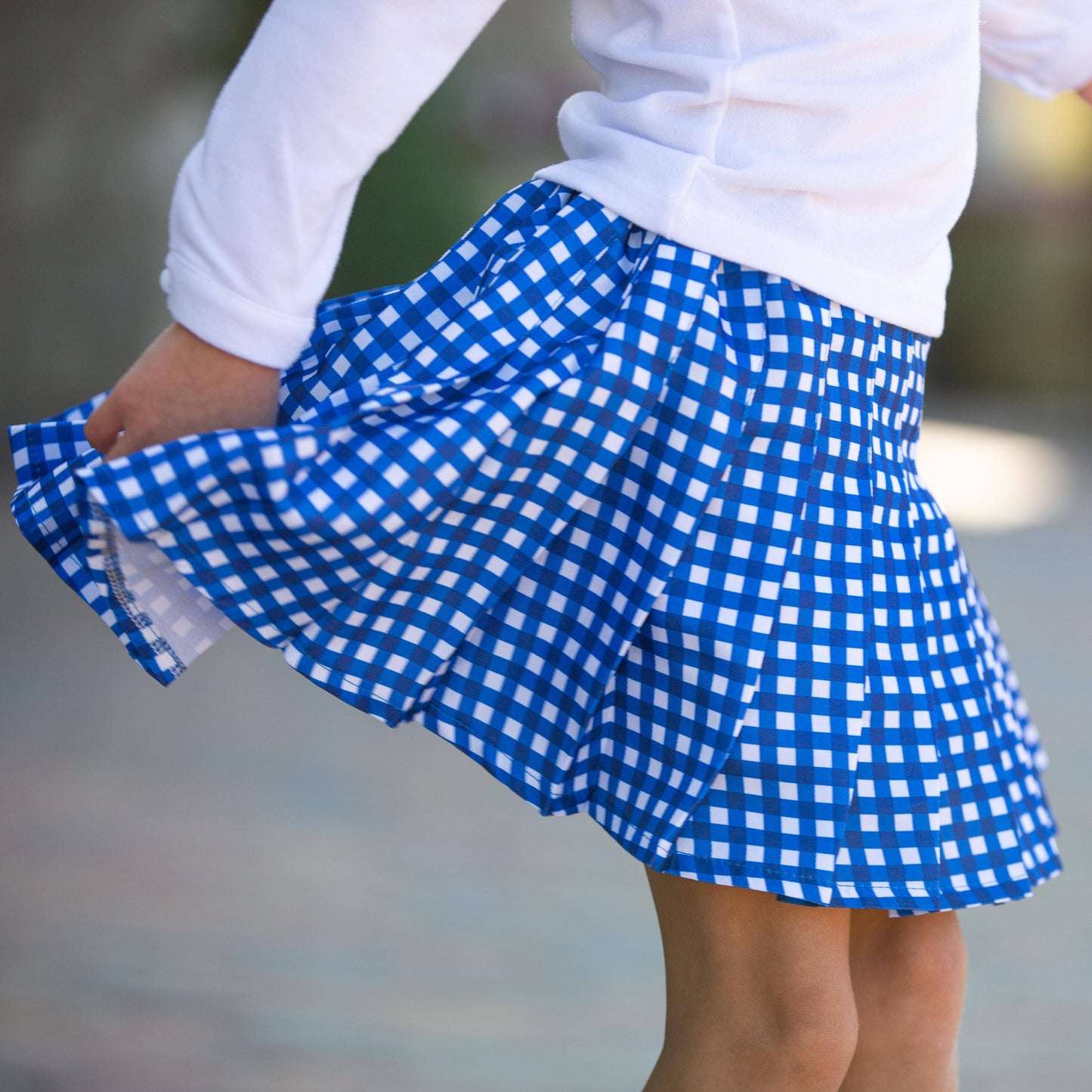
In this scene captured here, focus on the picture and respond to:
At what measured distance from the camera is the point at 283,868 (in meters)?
1.65

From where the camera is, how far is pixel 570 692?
0.71 meters

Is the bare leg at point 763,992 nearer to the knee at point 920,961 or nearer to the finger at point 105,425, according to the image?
the knee at point 920,961

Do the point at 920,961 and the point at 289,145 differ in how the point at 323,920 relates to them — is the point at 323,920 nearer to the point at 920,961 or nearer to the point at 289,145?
the point at 920,961

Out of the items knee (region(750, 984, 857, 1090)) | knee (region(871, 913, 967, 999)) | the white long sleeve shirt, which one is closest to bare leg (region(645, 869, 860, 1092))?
knee (region(750, 984, 857, 1090))

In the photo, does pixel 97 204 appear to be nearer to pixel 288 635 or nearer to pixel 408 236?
pixel 408 236

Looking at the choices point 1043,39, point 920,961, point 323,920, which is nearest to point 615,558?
point 920,961

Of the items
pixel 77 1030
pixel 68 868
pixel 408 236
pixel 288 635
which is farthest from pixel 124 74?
pixel 288 635

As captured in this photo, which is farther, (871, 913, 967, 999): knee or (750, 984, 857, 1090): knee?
(871, 913, 967, 999): knee

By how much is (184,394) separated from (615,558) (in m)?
0.22

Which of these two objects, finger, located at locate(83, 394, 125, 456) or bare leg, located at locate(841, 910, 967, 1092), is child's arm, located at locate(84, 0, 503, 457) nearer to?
finger, located at locate(83, 394, 125, 456)

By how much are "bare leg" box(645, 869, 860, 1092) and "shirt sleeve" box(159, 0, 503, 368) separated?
36cm

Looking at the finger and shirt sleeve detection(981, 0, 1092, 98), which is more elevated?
shirt sleeve detection(981, 0, 1092, 98)

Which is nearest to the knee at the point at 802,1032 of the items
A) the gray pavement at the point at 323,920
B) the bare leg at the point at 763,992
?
the bare leg at the point at 763,992

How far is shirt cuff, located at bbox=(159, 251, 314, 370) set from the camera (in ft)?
2.09
